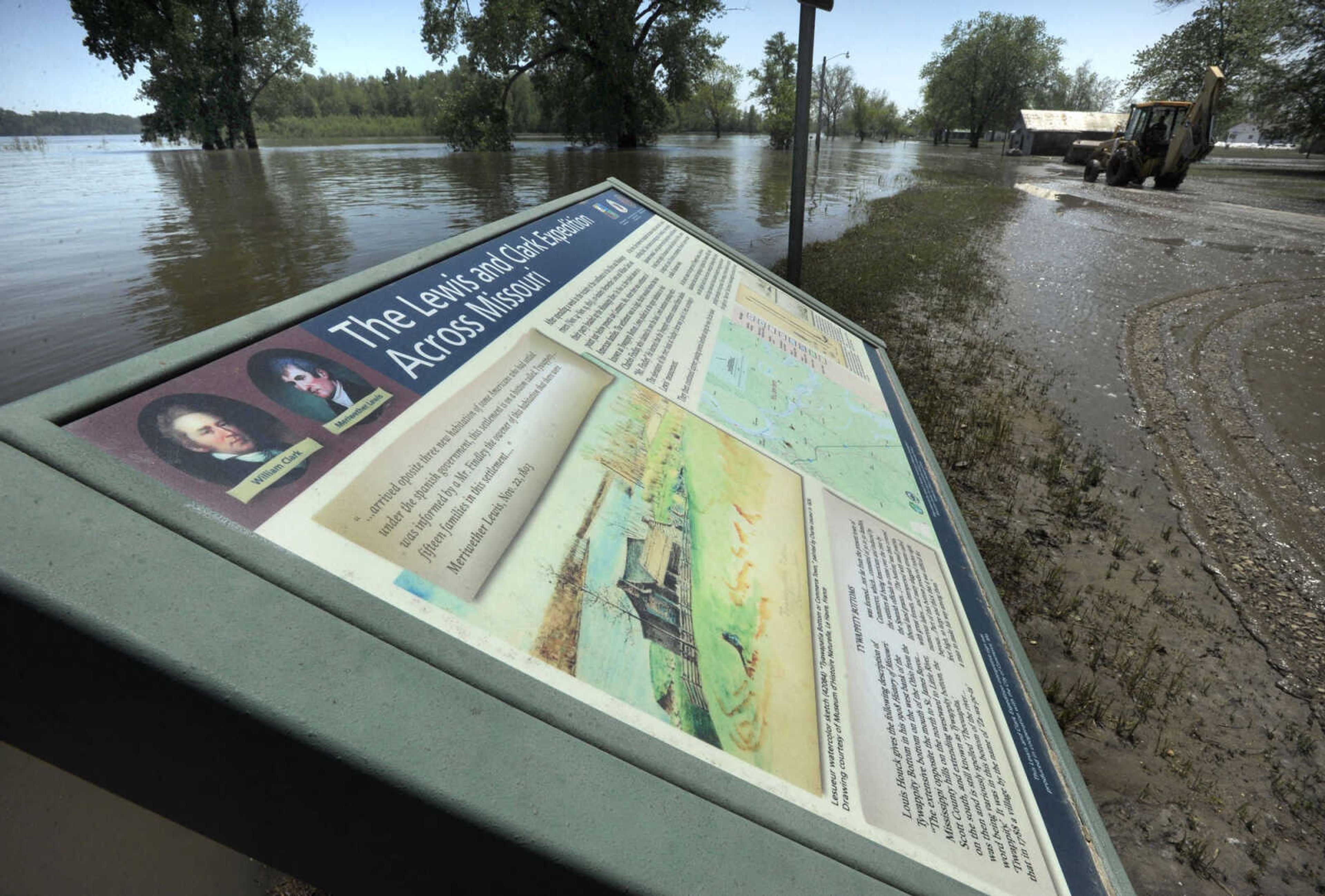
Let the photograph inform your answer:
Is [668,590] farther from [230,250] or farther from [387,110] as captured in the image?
[387,110]

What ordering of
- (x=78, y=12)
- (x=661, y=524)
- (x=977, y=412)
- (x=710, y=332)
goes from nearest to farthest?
(x=661, y=524) → (x=710, y=332) → (x=977, y=412) → (x=78, y=12)

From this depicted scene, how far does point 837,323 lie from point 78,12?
119 ft

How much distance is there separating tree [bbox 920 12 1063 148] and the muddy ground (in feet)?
209

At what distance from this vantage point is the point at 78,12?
2484cm

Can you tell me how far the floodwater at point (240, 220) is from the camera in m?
6.04

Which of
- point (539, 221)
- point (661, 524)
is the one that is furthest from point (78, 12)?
point (661, 524)

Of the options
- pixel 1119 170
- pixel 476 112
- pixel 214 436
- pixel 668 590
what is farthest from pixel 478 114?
pixel 668 590

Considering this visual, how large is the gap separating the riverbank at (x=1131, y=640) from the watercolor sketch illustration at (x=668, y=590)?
138 cm

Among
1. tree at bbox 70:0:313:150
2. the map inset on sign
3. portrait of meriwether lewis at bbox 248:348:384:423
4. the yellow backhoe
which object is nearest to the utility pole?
the map inset on sign

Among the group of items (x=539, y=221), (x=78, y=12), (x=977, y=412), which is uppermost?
(x=78, y=12)

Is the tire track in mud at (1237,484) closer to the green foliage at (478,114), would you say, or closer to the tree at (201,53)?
the green foliage at (478,114)

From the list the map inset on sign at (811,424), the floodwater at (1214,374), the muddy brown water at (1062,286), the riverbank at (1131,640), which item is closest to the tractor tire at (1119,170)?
the muddy brown water at (1062,286)

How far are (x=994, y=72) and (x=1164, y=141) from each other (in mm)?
49479

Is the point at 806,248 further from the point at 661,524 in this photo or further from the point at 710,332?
the point at 661,524
